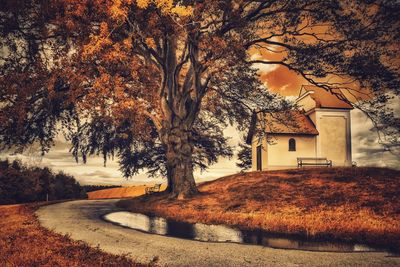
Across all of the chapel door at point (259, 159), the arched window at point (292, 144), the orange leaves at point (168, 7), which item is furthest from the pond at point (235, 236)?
the chapel door at point (259, 159)

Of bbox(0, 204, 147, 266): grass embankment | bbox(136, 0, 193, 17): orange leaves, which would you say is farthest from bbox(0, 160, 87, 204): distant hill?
bbox(0, 204, 147, 266): grass embankment

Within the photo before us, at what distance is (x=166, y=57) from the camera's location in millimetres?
20281

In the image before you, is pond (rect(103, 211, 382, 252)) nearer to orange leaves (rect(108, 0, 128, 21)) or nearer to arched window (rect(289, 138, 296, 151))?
orange leaves (rect(108, 0, 128, 21))

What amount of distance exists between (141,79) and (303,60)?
30.2 ft

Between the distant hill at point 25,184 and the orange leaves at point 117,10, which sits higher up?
the orange leaves at point 117,10

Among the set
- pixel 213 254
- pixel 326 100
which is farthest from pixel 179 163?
pixel 326 100

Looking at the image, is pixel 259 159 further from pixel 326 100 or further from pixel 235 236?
pixel 235 236

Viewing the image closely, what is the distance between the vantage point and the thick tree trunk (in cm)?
2012

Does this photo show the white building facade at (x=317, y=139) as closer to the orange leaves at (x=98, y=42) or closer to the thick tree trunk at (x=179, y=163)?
the thick tree trunk at (x=179, y=163)

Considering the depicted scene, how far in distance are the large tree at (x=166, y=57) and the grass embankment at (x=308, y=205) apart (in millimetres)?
2587

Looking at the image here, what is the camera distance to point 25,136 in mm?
22250

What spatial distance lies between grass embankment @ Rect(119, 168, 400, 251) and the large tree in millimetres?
2587

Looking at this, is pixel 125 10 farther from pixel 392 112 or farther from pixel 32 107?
pixel 392 112

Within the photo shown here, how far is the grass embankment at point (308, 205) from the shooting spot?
11.3 m
